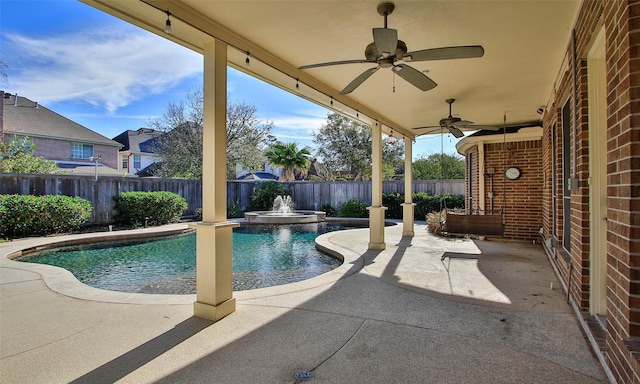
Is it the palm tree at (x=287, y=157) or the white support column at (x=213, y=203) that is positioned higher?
the palm tree at (x=287, y=157)

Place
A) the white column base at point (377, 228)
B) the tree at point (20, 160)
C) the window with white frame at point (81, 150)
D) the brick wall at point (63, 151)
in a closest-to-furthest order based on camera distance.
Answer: the white column base at point (377, 228) → the tree at point (20, 160) → the brick wall at point (63, 151) → the window with white frame at point (81, 150)

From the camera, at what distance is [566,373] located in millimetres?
2098

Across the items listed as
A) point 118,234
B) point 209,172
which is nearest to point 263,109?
point 118,234

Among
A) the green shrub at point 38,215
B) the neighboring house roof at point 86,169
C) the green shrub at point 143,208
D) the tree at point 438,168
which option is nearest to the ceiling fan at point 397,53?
the green shrub at point 38,215

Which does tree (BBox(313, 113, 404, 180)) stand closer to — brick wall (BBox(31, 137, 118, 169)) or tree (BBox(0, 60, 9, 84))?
brick wall (BBox(31, 137, 118, 169))

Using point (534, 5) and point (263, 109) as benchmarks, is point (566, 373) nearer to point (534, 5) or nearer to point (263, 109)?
point (534, 5)

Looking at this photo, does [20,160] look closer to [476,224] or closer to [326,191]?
[326,191]

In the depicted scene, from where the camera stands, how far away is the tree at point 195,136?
15.2m

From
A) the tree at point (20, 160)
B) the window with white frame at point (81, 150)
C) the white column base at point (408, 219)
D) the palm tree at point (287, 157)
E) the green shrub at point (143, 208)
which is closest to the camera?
the white column base at point (408, 219)

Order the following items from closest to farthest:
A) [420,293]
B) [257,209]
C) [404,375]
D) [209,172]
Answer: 1. [404,375]
2. [209,172]
3. [420,293]
4. [257,209]

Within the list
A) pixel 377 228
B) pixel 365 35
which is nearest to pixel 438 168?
pixel 377 228

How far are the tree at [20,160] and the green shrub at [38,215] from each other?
17.2ft

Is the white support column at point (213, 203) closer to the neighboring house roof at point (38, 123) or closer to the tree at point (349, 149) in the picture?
the tree at point (349, 149)

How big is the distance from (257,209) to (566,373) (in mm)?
13560
